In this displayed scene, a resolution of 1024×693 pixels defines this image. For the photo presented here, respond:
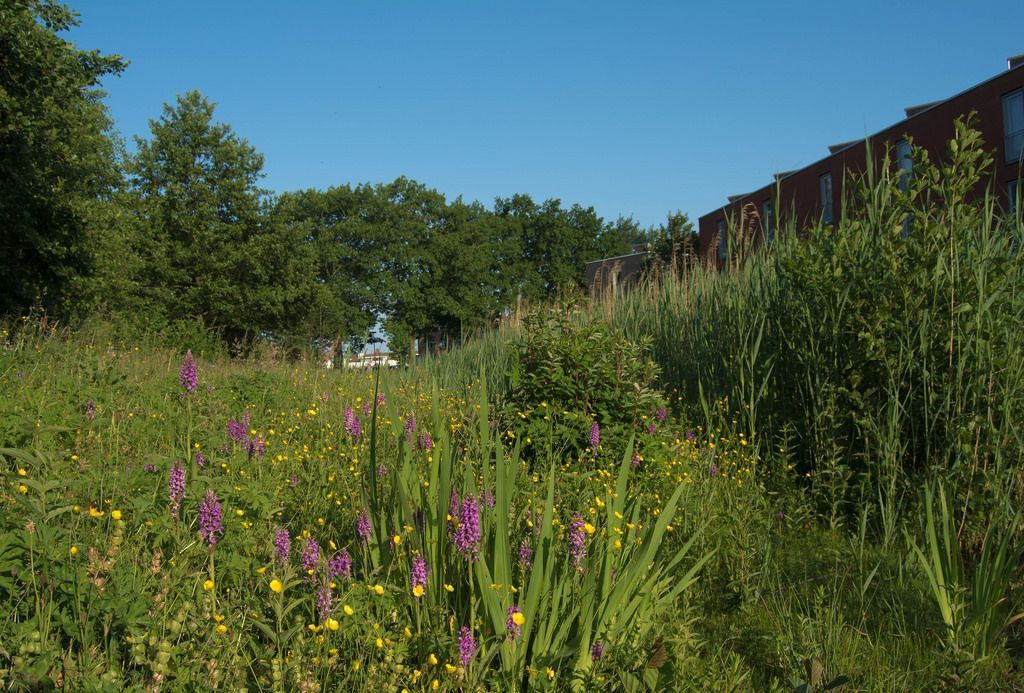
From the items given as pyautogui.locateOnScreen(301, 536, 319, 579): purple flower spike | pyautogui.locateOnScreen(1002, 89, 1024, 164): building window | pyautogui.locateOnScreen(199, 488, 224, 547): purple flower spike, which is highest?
pyautogui.locateOnScreen(1002, 89, 1024, 164): building window

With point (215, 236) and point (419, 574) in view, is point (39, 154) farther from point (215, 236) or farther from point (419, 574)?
point (215, 236)

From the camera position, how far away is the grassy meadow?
2.12m

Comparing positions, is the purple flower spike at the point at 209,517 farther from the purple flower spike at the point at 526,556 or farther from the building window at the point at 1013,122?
the building window at the point at 1013,122

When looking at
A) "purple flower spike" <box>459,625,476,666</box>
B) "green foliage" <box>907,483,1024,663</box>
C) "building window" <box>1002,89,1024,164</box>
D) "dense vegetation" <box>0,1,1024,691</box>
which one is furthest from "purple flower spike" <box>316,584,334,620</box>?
"building window" <box>1002,89,1024,164</box>

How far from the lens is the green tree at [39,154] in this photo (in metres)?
11.7

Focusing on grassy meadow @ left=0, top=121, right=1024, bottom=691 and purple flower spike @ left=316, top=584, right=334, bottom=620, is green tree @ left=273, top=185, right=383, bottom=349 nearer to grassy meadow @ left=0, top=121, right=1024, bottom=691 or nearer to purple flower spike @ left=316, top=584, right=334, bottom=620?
grassy meadow @ left=0, top=121, right=1024, bottom=691

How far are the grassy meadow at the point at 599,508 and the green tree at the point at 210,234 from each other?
23.5 m

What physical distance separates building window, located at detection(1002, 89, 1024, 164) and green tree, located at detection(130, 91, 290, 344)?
1059 inches

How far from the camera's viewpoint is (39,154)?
12859 mm

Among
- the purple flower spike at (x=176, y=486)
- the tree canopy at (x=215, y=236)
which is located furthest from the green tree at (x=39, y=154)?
the purple flower spike at (x=176, y=486)

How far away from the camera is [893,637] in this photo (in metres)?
2.89

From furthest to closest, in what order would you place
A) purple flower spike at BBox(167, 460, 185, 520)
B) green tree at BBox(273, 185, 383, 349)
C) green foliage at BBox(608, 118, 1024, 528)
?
green tree at BBox(273, 185, 383, 349)
green foliage at BBox(608, 118, 1024, 528)
purple flower spike at BBox(167, 460, 185, 520)

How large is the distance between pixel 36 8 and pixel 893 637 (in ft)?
49.8

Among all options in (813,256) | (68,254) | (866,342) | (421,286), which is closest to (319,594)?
(866,342)
